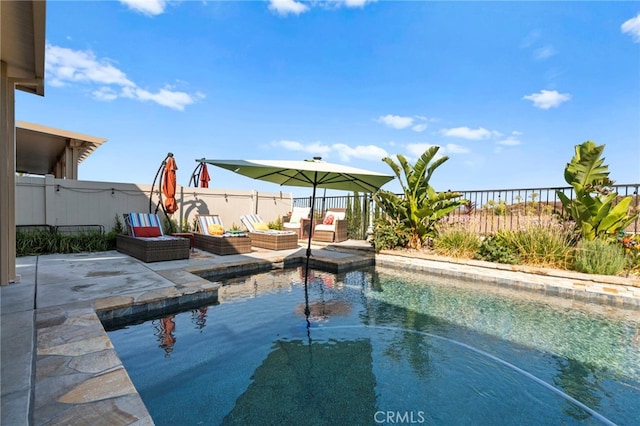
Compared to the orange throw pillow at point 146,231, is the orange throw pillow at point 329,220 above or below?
above

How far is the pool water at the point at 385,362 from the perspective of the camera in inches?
88.9

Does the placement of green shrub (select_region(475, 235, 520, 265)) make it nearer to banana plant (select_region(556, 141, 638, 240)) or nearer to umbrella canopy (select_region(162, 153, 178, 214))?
banana plant (select_region(556, 141, 638, 240))

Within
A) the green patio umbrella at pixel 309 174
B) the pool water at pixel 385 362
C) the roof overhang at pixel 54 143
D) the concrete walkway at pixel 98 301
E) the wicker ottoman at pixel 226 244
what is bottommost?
the pool water at pixel 385 362

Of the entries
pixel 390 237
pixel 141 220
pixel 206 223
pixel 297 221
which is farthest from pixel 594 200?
pixel 141 220

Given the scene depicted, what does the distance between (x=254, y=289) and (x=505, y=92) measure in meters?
9.95

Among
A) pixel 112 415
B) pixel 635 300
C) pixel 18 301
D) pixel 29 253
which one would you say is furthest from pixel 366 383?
pixel 29 253

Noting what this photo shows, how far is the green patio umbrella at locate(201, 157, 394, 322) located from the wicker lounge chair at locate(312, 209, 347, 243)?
10.6 feet

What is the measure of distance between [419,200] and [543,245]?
310cm

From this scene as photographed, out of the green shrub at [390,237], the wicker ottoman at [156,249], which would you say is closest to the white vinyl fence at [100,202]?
the wicker ottoman at [156,249]

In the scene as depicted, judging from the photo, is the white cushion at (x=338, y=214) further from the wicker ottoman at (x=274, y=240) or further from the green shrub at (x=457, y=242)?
the green shrub at (x=457, y=242)

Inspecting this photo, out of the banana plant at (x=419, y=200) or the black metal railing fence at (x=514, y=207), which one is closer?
the black metal railing fence at (x=514, y=207)

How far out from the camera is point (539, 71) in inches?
337

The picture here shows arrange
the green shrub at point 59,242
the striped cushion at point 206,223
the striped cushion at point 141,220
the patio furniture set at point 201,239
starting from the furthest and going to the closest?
the striped cushion at point 206,223
the striped cushion at point 141,220
the green shrub at point 59,242
the patio furniture set at point 201,239

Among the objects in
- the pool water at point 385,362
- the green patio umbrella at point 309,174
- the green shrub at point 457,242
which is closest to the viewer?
the pool water at point 385,362
